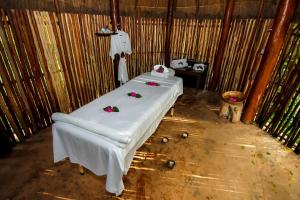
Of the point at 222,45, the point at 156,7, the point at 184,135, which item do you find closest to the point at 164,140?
the point at 184,135

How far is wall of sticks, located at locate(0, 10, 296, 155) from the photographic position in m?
2.77

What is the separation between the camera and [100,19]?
154 inches

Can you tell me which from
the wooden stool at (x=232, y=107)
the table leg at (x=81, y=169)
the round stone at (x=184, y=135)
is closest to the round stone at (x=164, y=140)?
the round stone at (x=184, y=135)

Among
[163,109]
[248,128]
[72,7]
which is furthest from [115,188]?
[72,7]

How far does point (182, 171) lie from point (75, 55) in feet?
9.40

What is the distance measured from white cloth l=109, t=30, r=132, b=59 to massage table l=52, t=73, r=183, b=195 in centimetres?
156

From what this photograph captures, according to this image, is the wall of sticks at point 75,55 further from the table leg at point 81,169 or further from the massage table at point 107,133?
the table leg at point 81,169

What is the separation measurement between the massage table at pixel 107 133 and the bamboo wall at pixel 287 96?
6.64 feet

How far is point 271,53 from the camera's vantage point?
308cm

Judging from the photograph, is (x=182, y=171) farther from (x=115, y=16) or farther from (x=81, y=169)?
(x=115, y=16)

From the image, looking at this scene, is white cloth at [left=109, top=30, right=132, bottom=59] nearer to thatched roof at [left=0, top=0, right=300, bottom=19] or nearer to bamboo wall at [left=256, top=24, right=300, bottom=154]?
thatched roof at [left=0, top=0, right=300, bottom=19]

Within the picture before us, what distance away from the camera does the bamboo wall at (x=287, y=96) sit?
2898 millimetres

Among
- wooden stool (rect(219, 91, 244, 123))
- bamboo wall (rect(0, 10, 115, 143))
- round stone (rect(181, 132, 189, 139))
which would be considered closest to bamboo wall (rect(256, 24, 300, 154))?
wooden stool (rect(219, 91, 244, 123))

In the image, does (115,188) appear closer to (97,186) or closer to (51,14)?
(97,186)
